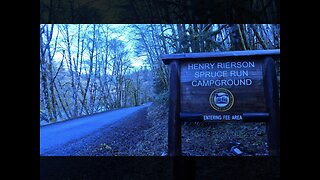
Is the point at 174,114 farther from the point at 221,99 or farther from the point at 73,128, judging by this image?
the point at 73,128

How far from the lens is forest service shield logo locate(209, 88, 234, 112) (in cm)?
353

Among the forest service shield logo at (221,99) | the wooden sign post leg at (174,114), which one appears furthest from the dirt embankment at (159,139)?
the forest service shield logo at (221,99)

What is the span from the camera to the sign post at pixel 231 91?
3.51 meters

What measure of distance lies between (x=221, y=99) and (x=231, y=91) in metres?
0.12

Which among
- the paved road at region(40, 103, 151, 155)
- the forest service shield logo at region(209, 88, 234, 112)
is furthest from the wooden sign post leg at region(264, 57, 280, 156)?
the paved road at region(40, 103, 151, 155)

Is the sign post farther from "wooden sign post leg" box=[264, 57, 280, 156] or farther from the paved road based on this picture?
the paved road

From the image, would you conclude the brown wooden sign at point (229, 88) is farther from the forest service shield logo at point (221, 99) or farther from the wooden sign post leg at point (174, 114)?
the wooden sign post leg at point (174, 114)

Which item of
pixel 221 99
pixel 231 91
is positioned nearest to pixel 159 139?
pixel 221 99

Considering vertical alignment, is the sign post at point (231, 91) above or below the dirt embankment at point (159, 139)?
above

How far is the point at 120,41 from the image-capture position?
366 cm

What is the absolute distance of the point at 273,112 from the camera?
3.50 metres

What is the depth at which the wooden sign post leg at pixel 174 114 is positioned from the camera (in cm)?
358

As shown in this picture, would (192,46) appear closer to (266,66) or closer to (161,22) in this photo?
(161,22)
